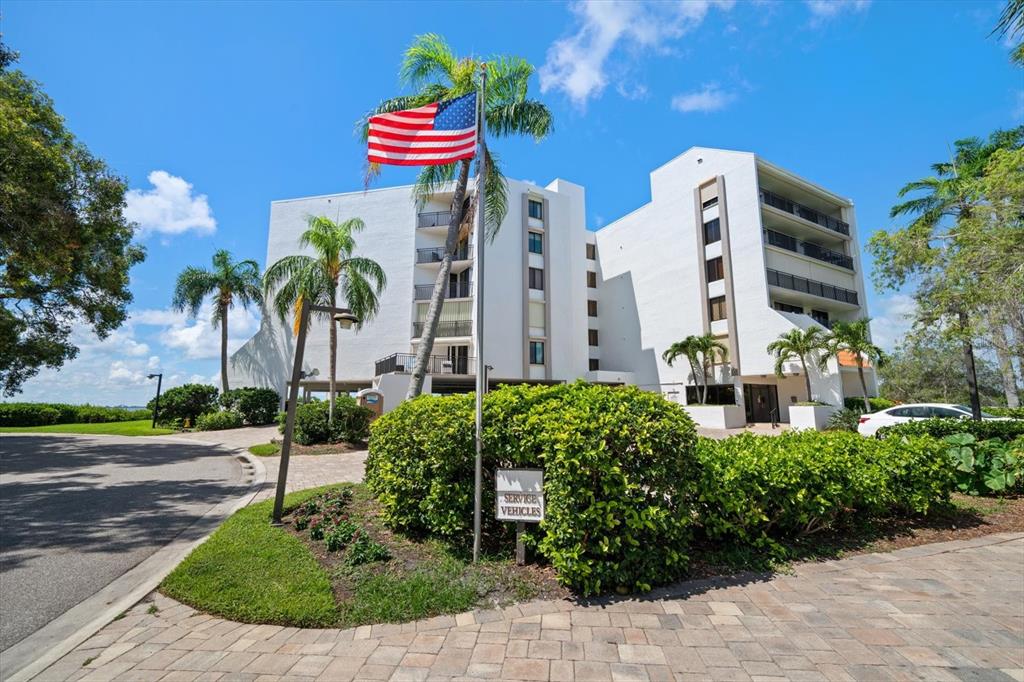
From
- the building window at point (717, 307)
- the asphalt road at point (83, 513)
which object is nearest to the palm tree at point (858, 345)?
the building window at point (717, 307)

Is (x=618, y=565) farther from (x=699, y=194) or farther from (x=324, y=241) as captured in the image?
(x=699, y=194)

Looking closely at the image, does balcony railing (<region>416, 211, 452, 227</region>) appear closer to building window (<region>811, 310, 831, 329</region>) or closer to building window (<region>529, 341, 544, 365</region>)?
building window (<region>529, 341, 544, 365</region>)

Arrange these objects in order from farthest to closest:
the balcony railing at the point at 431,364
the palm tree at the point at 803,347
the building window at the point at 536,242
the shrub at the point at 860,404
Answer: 1. the building window at the point at 536,242
2. the balcony railing at the point at 431,364
3. the shrub at the point at 860,404
4. the palm tree at the point at 803,347

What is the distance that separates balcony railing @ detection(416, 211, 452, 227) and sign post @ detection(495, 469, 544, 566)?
23.5 metres

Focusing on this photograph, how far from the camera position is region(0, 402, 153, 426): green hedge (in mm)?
24625

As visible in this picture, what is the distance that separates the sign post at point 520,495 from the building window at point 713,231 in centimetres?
2505

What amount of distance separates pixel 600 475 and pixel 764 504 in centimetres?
210

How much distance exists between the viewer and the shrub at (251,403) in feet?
78.2

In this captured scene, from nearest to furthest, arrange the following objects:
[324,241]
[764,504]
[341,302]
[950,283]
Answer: [764,504] → [950,283] → [324,241] → [341,302]

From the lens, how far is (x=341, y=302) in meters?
21.5

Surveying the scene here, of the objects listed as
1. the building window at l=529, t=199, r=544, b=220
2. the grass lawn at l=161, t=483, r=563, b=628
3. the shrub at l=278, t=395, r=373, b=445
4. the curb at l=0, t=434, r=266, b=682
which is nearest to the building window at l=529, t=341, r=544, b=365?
the building window at l=529, t=199, r=544, b=220

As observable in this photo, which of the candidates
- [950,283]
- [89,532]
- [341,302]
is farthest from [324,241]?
[950,283]

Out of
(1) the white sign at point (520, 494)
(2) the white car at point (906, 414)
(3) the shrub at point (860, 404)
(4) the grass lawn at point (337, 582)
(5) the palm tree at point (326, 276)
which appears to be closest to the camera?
(4) the grass lawn at point (337, 582)

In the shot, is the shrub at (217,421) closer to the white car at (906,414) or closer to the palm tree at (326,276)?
the palm tree at (326,276)
